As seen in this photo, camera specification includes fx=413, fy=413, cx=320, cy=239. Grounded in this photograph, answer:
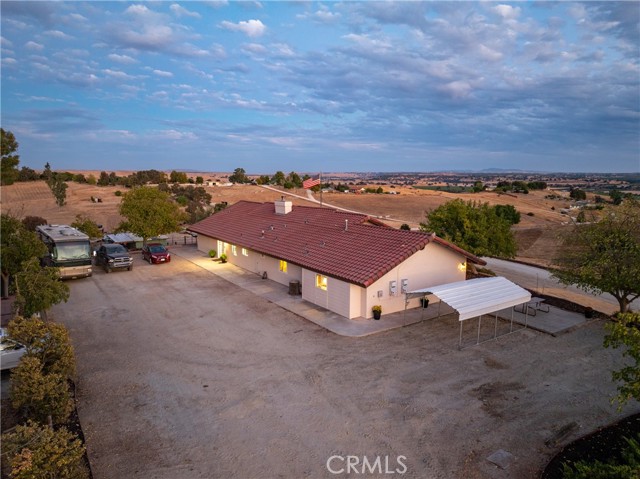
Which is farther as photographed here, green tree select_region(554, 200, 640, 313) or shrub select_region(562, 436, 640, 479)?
green tree select_region(554, 200, 640, 313)

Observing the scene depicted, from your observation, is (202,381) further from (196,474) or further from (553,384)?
(553,384)

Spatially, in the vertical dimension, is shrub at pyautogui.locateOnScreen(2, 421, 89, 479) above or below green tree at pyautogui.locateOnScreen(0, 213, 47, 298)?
below

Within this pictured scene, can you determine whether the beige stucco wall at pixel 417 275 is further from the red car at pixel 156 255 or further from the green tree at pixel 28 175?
the green tree at pixel 28 175

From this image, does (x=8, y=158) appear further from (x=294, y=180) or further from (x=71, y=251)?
(x=294, y=180)

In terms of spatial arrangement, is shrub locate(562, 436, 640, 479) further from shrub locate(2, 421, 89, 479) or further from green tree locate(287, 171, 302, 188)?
green tree locate(287, 171, 302, 188)

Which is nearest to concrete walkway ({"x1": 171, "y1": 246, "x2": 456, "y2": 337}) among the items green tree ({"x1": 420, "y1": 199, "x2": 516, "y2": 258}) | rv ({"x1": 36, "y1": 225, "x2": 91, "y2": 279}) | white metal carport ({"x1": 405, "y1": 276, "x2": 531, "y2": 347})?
white metal carport ({"x1": 405, "y1": 276, "x2": 531, "y2": 347})

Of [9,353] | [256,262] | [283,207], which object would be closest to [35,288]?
[9,353]

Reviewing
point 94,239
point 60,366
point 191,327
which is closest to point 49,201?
point 94,239
